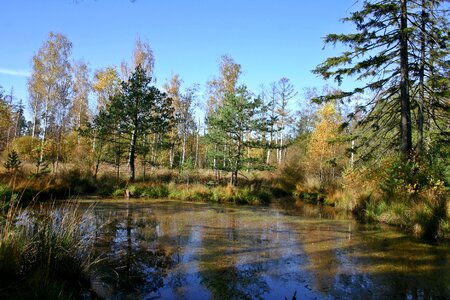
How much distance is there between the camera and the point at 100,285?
144 inches

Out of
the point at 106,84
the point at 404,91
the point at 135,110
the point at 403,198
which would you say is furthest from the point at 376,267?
the point at 106,84

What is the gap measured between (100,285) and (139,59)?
1027 inches

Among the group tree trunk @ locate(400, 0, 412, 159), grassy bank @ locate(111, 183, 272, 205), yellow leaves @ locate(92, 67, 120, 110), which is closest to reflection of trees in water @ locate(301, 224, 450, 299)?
tree trunk @ locate(400, 0, 412, 159)

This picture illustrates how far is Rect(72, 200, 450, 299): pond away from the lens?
3.74 meters

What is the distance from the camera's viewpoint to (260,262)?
4.87 m

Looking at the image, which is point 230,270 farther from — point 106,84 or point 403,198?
point 106,84

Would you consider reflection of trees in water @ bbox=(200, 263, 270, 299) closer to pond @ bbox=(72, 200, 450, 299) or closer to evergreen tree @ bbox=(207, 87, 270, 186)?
pond @ bbox=(72, 200, 450, 299)

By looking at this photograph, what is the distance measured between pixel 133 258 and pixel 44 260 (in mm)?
1575

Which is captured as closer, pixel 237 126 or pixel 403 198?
pixel 403 198

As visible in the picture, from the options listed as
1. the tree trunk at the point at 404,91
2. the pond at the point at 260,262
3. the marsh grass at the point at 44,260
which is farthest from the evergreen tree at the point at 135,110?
the marsh grass at the point at 44,260

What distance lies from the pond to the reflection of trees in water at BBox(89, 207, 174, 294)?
1 cm

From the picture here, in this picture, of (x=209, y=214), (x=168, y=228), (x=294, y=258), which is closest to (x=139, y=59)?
(x=209, y=214)

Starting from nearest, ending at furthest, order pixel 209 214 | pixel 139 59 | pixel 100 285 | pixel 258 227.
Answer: pixel 100 285, pixel 258 227, pixel 209 214, pixel 139 59

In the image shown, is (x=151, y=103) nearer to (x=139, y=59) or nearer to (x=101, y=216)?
(x=101, y=216)
